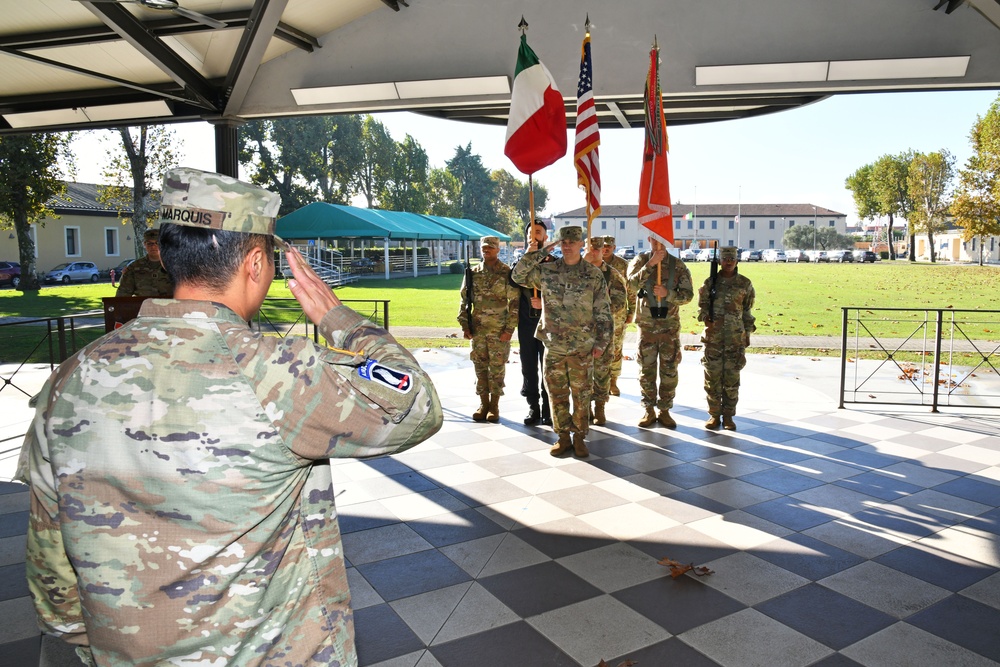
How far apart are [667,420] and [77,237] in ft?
138

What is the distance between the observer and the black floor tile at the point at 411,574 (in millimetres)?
3943

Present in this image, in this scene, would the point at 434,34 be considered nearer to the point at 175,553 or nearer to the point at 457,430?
the point at 457,430

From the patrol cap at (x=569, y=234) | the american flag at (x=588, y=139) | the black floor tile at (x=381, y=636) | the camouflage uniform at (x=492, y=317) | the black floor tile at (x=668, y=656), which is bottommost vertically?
the black floor tile at (x=668, y=656)

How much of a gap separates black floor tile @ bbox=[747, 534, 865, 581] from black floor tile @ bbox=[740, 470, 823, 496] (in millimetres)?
996

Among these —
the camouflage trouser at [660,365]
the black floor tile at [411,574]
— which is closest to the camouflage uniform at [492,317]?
the camouflage trouser at [660,365]

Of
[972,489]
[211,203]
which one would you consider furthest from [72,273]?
[211,203]

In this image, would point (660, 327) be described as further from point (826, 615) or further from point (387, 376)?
point (387, 376)

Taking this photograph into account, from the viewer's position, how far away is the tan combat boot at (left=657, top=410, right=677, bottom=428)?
747 centimetres

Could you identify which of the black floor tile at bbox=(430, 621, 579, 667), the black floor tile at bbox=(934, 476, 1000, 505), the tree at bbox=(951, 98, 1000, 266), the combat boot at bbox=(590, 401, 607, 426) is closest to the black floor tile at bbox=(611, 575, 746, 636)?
the black floor tile at bbox=(430, 621, 579, 667)

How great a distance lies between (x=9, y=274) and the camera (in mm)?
33625

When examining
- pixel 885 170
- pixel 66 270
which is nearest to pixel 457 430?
pixel 66 270

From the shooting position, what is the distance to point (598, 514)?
505 centimetres

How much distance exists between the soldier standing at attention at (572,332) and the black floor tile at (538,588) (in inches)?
93.2

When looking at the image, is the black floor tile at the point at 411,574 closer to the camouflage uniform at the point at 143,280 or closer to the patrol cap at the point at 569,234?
the patrol cap at the point at 569,234
